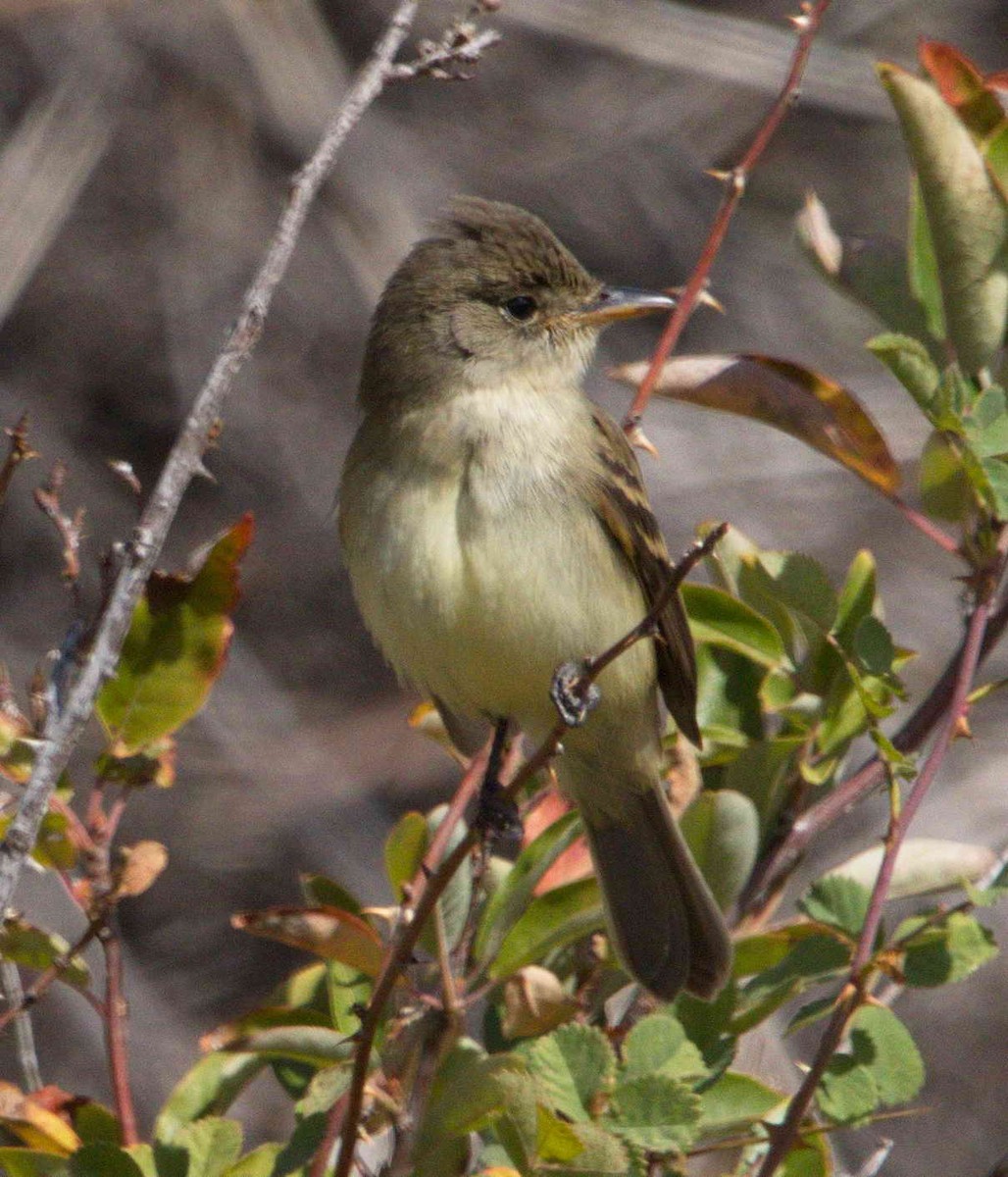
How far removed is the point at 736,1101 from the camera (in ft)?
6.47

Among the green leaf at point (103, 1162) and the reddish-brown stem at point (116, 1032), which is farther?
the reddish-brown stem at point (116, 1032)

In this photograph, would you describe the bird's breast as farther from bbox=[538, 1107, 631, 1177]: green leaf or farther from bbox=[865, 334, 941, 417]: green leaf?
bbox=[538, 1107, 631, 1177]: green leaf

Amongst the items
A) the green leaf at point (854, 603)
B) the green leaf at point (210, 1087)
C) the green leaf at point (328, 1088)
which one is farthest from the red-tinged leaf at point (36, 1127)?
the green leaf at point (854, 603)

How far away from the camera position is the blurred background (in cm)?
544

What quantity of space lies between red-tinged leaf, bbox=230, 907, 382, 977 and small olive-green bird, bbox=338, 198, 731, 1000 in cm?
35

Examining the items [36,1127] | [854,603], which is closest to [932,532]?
A: [854,603]

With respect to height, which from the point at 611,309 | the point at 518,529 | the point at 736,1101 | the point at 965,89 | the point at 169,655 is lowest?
the point at 736,1101

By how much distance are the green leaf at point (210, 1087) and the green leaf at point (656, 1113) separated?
0.55 metres

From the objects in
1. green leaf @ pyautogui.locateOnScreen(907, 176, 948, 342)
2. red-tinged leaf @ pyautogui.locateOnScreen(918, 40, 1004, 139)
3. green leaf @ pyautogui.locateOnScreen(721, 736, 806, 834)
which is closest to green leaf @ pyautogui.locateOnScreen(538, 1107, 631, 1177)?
green leaf @ pyautogui.locateOnScreen(721, 736, 806, 834)

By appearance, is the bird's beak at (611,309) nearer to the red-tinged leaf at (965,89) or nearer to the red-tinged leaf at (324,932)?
the red-tinged leaf at (965,89)

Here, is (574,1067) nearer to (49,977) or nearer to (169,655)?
(49,977)

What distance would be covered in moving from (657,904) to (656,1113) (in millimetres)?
896

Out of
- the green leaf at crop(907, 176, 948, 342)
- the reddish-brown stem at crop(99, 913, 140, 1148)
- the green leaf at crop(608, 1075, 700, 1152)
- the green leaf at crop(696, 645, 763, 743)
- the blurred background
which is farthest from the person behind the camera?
the blurred background

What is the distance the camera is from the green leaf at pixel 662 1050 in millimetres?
1804
